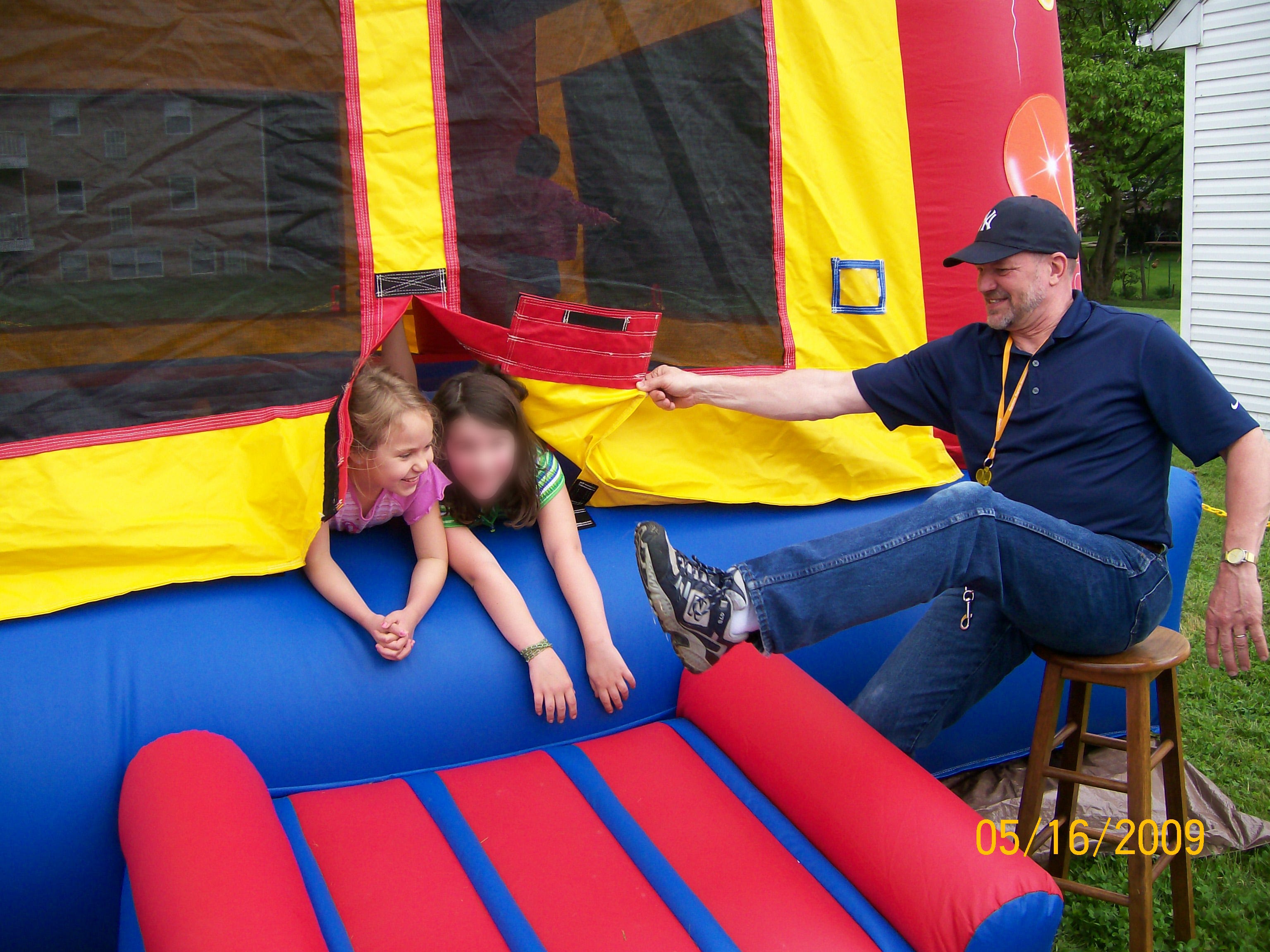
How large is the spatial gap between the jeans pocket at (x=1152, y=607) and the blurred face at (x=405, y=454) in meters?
1.52

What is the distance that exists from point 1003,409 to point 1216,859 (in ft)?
4.04

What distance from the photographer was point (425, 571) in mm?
2229

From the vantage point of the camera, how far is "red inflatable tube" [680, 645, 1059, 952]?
1.63 metres

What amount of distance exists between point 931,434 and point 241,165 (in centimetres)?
202

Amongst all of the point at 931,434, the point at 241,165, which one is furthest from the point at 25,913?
the point at 931,434

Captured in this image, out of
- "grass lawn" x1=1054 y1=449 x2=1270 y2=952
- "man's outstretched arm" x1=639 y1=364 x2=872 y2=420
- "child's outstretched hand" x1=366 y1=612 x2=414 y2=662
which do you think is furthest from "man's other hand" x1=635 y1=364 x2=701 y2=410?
"grass lawn" x1=1054 y1=449 x2=1270 y2=952

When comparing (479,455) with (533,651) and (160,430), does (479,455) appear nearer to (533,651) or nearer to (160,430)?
(533,651)

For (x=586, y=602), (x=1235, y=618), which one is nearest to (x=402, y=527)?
(x=586, y=602)

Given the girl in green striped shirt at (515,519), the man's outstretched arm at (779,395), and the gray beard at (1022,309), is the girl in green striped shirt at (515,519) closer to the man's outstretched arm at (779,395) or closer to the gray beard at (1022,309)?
the man's outstretched arm at (779,395)

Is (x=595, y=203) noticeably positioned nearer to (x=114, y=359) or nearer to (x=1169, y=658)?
(x=114, y=359)

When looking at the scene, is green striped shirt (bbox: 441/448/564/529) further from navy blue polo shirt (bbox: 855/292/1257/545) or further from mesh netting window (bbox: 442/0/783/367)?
navy blue polo shirt (bbox: 855/292/1257/545)

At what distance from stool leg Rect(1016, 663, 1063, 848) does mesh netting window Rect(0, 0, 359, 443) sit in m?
1.69

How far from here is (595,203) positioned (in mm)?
2492

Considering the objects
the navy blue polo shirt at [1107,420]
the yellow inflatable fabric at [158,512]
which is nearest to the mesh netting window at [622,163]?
the yellow inflatable fabric at [158,512]
